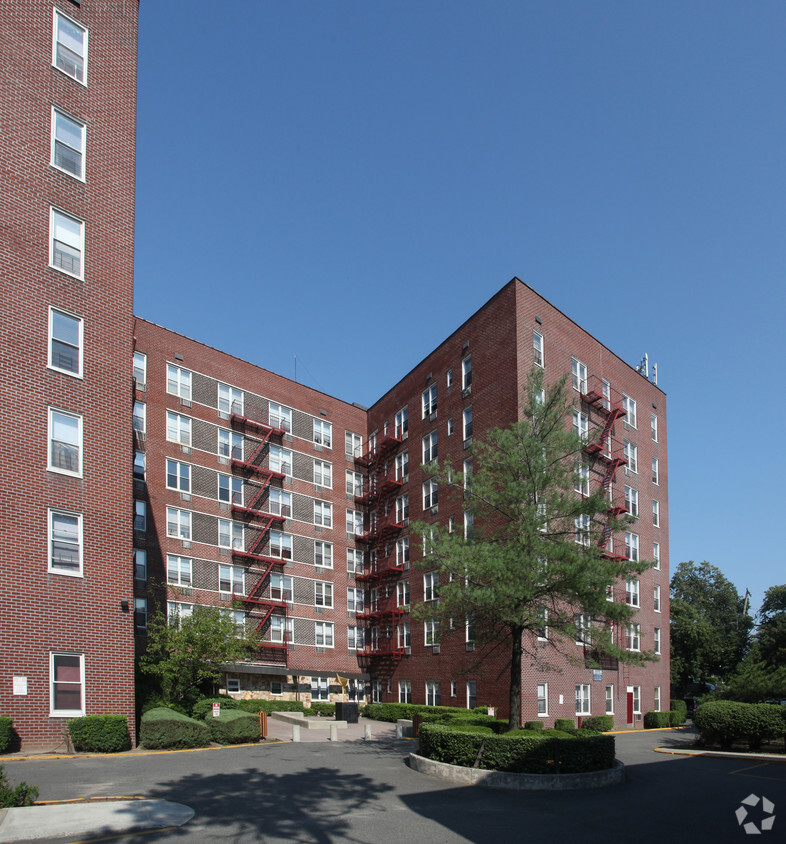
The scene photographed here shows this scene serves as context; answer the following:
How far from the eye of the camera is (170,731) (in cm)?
2422

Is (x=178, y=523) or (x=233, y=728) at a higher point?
(x=178, y=523)

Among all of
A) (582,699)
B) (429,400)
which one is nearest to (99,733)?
(582,699)

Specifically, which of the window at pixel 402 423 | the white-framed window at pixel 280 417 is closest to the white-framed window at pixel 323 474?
the white-framed window at pixel 280 417

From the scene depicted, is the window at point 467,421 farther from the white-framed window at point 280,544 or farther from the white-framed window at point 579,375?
the white-framed window at point 280,544

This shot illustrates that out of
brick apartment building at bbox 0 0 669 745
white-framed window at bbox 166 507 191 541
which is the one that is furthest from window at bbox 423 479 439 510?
white-framed window at bbox 166 507 191 541

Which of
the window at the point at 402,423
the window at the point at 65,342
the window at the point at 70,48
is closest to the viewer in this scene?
the window at the point at 65,342

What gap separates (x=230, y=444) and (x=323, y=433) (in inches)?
317

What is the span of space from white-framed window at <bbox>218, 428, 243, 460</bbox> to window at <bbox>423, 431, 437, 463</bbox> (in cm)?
1104

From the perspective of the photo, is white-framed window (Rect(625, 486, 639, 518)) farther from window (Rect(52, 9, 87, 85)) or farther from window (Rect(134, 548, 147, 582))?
window (Rect(52, 9, 87, 85))

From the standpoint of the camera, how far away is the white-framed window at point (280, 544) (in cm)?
4747

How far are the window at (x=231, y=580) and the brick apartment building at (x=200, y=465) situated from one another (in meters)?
0.17

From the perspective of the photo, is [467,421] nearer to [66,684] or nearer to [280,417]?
[280,417]

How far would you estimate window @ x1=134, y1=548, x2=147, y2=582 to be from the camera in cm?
4006

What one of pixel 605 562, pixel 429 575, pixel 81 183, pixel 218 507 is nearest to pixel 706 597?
pixel 429 575
